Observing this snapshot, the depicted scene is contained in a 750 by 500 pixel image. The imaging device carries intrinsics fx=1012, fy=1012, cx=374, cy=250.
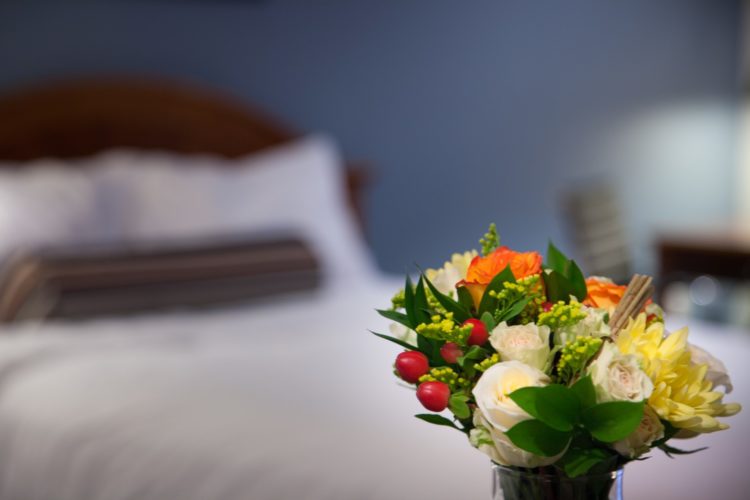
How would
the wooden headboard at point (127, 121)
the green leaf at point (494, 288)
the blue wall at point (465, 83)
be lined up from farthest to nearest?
the blue wall at point (465, 83) < the wooden headboard at point (127, 121) < the green leaf at point (494, 288)

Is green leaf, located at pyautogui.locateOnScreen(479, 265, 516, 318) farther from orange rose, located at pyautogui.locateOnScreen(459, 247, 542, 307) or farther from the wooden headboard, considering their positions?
the wooden headboard

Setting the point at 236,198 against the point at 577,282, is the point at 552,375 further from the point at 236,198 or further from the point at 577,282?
the point at 236,198

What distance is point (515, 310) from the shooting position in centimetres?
94

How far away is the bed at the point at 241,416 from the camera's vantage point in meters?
1.52

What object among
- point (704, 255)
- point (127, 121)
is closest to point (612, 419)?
point (127, 121)

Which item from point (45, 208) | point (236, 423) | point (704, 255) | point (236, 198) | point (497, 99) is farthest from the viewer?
point (497, 99)

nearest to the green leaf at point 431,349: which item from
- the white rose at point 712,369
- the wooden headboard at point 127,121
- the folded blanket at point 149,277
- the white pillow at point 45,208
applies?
the white rose at point 712,369

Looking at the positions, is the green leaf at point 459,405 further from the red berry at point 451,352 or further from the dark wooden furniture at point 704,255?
the dark wooden furniture at point 704,255

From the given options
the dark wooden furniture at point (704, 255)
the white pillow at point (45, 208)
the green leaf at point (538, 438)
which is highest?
the dark wooden furniture at point (704, 255)

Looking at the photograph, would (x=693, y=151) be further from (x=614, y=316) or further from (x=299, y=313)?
(x=614, y=316)

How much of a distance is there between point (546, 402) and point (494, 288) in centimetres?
14

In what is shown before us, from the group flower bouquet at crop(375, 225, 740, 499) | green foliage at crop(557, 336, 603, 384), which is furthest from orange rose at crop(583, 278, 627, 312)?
green foliage at crop(557, 336, 603, 384)

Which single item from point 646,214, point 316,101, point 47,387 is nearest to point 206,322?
point 47,387

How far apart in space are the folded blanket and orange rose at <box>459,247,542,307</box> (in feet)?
4.98
